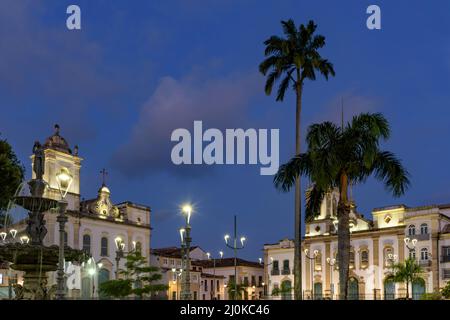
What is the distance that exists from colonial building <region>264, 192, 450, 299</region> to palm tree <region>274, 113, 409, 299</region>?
3703cm

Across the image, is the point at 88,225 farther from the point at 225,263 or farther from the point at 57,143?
the point at 225,263

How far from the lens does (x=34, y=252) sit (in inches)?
839

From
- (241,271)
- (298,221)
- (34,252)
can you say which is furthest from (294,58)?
(241,271)

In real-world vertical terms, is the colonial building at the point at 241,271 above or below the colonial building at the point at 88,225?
below

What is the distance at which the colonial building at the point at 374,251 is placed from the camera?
2574 inches

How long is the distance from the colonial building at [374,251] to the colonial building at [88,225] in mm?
19725

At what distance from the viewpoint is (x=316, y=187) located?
25500 millimetres

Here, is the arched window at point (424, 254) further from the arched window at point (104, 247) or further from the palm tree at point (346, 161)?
the palm tree at point (346, 161)

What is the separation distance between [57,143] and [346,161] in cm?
4901

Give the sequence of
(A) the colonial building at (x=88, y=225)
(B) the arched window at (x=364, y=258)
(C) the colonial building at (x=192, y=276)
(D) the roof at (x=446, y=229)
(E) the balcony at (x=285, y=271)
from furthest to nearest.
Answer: (C) the colonial building at (x=192, y=276), (E) the balcony at (x=285, y=271), (B) the arched window at (x=364, y=258), (D) the roof at (x=446, y=229), (A) the colonial building at (x=88, y=225)

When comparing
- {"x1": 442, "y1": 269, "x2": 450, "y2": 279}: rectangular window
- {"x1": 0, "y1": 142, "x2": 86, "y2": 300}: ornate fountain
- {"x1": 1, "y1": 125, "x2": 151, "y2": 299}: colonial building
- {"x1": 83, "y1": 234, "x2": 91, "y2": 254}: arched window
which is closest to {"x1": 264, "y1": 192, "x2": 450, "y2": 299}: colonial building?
{"x1": 442, "y1": 269, "x2": 450, "y2": 279}: rectangular window

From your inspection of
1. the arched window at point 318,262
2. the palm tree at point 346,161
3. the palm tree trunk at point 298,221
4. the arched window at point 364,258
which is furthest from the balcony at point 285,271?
the palm tree at point 346,161

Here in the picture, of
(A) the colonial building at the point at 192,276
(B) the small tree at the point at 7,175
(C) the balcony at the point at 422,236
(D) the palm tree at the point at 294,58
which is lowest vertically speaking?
(A) the colonial building at the point at 192,276
